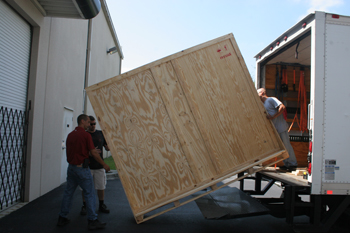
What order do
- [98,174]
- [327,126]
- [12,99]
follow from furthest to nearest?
[12,99]
[98,174]
[327,126]

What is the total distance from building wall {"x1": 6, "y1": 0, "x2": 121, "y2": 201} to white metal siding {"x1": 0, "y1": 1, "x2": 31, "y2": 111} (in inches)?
5.3

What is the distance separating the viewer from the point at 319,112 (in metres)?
3.74

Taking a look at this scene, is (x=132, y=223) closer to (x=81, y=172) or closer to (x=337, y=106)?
(x=81, y=172)

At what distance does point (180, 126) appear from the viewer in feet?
12.9

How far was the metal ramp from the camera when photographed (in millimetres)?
3900

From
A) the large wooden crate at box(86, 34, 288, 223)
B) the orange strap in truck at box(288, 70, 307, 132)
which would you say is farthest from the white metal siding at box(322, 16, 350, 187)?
the orange strap in truck at box(288, 70, 307, 132)

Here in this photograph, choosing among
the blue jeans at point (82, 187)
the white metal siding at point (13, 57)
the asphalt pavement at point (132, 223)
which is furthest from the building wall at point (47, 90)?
the blue jeans at point (82, 187)

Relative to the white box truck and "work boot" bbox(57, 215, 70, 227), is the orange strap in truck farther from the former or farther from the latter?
"work boot" bbox(57, 215, 70, 227)

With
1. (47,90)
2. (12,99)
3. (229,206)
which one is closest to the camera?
(229,206)

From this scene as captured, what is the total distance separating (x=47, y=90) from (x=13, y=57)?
1266mm

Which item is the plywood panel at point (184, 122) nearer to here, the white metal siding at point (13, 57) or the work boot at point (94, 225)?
the work boot at point (94, 225)

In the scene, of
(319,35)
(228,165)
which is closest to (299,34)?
(319,35)

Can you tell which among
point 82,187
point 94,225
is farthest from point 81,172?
point 94,225

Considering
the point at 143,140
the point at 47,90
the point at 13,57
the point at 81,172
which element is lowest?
the point at 81,172
